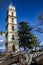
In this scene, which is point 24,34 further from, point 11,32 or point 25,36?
A: point 11,32

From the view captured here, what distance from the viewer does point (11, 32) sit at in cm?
3878

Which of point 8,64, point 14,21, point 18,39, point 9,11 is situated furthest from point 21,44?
point 8,64

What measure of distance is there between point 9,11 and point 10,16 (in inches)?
78.6

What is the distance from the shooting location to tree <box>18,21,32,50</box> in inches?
1383

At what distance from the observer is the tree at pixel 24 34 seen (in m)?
35.1

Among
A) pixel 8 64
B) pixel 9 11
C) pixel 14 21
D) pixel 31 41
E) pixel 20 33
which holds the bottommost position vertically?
pixel 8 64

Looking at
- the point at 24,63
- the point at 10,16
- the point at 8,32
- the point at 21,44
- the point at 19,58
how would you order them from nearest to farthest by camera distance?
the point at 24,63
the point at 19,58
the point at 21,44
the point at 8,32
the point at 10,16

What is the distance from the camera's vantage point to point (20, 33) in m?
37.2

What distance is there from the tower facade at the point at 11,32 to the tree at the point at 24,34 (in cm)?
214

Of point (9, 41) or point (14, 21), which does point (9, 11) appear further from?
point (9, 41)

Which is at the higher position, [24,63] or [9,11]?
[9,11]

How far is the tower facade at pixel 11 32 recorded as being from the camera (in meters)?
36.9

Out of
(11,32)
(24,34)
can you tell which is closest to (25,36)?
(24,34)

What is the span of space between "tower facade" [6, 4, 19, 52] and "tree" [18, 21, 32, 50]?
84.3 inches
